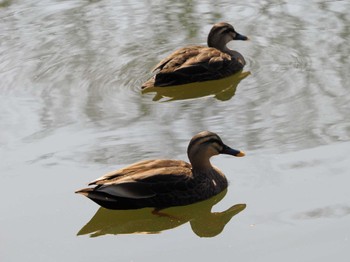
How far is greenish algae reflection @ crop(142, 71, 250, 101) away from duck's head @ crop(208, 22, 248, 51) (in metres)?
0.63

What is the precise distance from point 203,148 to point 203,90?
2.60m

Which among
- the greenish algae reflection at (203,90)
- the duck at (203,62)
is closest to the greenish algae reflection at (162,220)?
the greenish algae reflection at (203,90)

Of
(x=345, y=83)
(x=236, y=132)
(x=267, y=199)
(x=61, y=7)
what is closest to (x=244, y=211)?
(x=267, y=199)

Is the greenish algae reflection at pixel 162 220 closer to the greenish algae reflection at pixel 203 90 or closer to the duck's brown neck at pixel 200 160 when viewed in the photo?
the duck's brown neck at pixel 200 160

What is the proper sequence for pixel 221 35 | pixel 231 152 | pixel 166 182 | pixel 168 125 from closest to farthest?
pixel 166 182 < pixel 231 152 < pixel 168 125 < pixel 221 35

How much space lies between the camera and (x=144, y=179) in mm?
8203

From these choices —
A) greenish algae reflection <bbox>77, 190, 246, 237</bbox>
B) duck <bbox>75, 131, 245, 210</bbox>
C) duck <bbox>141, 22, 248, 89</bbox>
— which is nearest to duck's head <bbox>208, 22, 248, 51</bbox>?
duck <bbox>141, 22, 248, 89</bbox>

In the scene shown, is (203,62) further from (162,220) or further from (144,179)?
(162,220)

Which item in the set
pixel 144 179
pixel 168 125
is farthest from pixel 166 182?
pixel 168 125

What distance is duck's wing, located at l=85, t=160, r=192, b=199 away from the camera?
809cm

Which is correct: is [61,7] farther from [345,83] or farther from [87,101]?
[345,83]

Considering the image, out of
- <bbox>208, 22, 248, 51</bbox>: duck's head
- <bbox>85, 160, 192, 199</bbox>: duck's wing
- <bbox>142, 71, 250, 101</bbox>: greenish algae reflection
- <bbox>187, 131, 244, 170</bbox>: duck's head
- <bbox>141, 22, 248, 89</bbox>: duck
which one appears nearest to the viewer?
<bbox>85, 160, 192, 199</bbox>: duck's wing

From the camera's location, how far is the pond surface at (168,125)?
25.1ft

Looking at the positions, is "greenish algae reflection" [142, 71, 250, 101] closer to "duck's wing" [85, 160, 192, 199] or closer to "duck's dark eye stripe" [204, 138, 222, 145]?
"duck's dark eye stripe" [204, 138, 222, 145]
